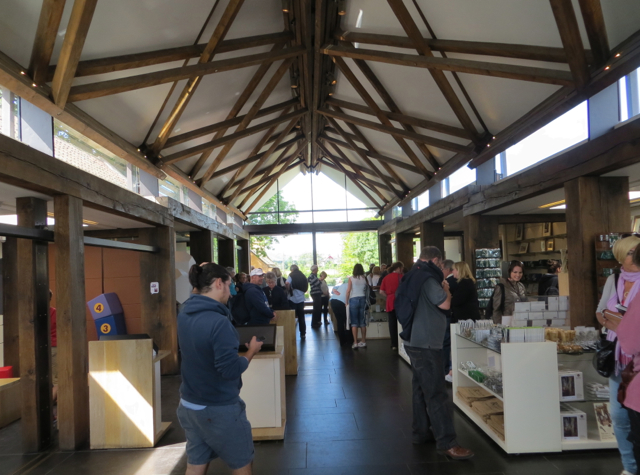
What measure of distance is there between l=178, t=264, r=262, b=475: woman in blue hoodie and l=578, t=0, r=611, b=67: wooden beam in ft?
12.2

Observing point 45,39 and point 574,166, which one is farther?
point 574,166

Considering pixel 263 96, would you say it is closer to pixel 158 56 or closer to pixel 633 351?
pixel 158 56

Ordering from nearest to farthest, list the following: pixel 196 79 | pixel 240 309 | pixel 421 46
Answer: pixel 421 46
pixel 240 309
pixel 196 79

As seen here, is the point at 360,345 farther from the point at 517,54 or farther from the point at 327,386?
the point at 517,54

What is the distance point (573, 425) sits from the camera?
142 inches

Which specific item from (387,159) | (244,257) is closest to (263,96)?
(387,159)

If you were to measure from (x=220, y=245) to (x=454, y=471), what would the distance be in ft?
35.8

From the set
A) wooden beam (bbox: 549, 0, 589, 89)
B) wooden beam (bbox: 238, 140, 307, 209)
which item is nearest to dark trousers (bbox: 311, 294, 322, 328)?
wooden beam (bbox: 238, 140, 307, 209)

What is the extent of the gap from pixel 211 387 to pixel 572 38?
4025mm

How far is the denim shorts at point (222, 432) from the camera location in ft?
7.34

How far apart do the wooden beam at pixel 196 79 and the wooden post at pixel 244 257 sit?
949 centimetres

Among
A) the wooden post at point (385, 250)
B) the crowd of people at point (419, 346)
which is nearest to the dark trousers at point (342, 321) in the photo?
the crowd of people at point (419, 346)

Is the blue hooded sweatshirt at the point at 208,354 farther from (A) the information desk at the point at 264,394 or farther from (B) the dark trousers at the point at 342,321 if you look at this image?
(B) the dark trousers at the point at 342,321

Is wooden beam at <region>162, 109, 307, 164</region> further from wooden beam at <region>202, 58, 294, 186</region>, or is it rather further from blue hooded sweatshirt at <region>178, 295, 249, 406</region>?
blue hooded sweatshirt at <region>178, 295, 249, 406</region>
